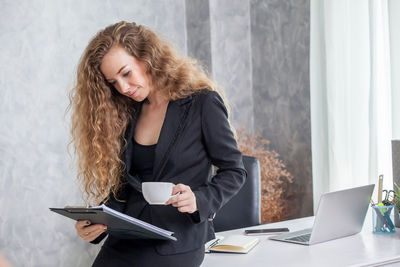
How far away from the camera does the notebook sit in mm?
1772

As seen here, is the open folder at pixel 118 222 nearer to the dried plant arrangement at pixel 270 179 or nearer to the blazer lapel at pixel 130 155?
the blazer lapel at pixel 130 155

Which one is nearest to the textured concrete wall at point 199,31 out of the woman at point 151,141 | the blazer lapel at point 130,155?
the woman at point 151,141

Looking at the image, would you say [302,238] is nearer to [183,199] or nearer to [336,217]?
[336,217]

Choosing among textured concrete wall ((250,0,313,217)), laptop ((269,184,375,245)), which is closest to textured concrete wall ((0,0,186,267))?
textured concrete wall ((250,0,313,217))

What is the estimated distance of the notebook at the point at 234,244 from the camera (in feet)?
5.82

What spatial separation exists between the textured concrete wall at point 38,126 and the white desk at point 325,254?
171 centimetres

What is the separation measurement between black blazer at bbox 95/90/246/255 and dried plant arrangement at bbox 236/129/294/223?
192cm

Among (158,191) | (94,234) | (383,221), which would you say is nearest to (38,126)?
(94,234)

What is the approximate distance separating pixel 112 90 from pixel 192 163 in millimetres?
506

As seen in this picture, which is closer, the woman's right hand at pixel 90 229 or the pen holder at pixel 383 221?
the woman's right hand at pixel 90 229

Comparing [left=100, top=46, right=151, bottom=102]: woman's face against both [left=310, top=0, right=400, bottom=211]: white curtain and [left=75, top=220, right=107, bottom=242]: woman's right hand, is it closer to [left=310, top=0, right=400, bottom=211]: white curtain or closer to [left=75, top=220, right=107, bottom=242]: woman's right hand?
[left=75, top=220, right=107, bottom=242]: woman's right hand

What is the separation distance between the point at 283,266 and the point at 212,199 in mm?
315

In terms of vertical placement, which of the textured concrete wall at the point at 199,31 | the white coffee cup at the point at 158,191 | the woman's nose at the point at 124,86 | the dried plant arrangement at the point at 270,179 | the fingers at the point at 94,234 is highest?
the textured concrete wall at the point at 199,31

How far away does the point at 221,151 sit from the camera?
1.60 m
